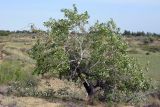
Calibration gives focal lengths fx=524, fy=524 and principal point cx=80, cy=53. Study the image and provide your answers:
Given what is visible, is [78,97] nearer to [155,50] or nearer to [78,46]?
[78,46]

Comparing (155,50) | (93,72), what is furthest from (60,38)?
(155,50)

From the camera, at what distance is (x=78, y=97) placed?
24.9m

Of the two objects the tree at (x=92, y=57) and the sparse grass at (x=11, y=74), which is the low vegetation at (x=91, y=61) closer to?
the tree at (x=92, y=57)

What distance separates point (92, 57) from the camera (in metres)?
22.8

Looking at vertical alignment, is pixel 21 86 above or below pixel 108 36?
below

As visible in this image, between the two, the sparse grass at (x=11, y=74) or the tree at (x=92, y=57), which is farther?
the sparse grass at (x=11, y=74)

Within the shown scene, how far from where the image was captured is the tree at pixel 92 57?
2273cm

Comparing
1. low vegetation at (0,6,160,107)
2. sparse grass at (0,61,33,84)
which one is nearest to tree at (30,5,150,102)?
low vegetation at (0,6,160,107)

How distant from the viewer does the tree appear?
2273 cm

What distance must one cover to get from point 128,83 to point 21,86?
5.74 m

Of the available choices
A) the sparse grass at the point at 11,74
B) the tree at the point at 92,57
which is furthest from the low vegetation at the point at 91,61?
the sparse grass at the point at 11,74

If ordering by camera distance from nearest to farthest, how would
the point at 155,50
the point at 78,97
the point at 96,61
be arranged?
the point at 96,61 < the point at 78,97 < the point at 155,50

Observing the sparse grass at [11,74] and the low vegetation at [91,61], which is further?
the sparse grass at [11,74]

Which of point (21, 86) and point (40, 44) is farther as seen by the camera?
point (21, 86)
